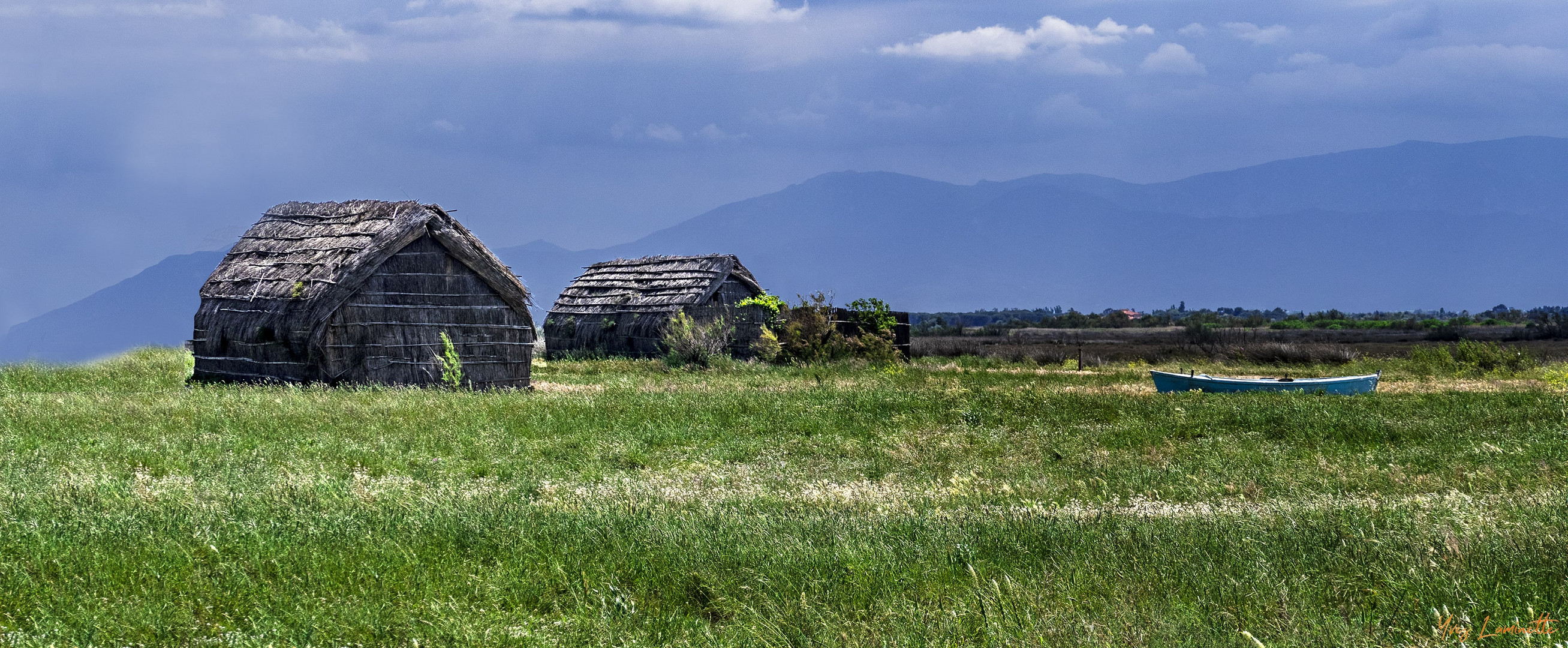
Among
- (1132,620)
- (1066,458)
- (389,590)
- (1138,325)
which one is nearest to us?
(1132,620)

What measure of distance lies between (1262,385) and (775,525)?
1565cm

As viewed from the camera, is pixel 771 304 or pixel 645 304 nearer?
pixel 771 304

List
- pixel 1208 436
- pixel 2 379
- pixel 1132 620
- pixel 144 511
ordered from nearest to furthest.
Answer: pixel 1132 620 < pixel 144 511 < pixel 1208 436 < pixel 2 379

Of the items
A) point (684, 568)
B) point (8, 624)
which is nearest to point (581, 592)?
point (684, 568)

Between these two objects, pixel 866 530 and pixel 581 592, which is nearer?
pixel 581 592

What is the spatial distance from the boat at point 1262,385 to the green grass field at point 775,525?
3359mm

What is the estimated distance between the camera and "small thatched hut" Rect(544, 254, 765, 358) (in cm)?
3581

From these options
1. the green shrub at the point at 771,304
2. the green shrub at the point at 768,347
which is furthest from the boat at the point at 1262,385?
the green shrub at the point at 771,304

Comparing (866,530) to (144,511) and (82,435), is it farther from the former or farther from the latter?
(82,435)

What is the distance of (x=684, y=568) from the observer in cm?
641

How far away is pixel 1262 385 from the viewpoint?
2069cm

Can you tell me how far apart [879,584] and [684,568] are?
1118 millimetres

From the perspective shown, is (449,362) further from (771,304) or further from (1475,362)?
(1475,362)
